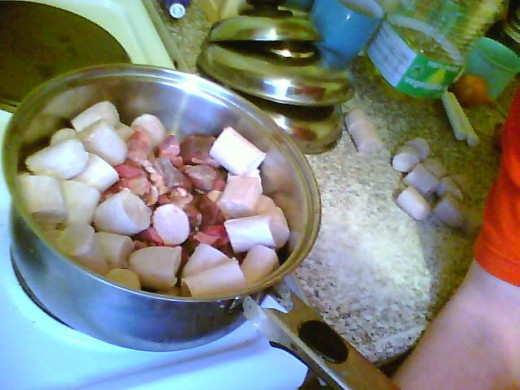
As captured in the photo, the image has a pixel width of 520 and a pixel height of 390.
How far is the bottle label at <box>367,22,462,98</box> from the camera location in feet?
2.73

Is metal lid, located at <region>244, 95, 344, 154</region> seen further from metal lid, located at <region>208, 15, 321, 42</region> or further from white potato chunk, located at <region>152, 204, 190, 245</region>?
white potato chunk, located at <region>152, 204, 190, 245</region>

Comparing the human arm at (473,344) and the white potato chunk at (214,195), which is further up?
the white potato chunk at (214,195)

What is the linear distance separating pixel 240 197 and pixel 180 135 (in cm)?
12

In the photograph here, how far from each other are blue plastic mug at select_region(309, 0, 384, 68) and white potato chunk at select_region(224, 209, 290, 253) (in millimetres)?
287

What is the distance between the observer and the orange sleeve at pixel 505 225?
2.11 ft

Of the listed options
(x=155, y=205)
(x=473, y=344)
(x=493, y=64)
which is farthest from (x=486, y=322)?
(x=493, y=64)

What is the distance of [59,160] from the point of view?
53cm

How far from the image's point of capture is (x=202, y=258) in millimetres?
524

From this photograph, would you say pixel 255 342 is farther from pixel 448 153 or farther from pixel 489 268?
pixel 448 153

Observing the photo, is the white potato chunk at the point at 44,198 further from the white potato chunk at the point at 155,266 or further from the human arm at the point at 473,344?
the human arm at the point at 473,344

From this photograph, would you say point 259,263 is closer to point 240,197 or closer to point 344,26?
point 240,197

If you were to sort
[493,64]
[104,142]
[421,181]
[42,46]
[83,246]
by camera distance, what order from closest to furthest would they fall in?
[83,246] → [104,142] → [42,46] → [421,181] → [493,64]

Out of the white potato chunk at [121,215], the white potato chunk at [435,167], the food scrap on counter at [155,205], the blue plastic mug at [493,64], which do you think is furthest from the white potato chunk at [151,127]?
the blue plastic mug at [493,64]

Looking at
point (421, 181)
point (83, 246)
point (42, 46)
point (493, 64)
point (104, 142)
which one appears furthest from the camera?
point (493, 64)
